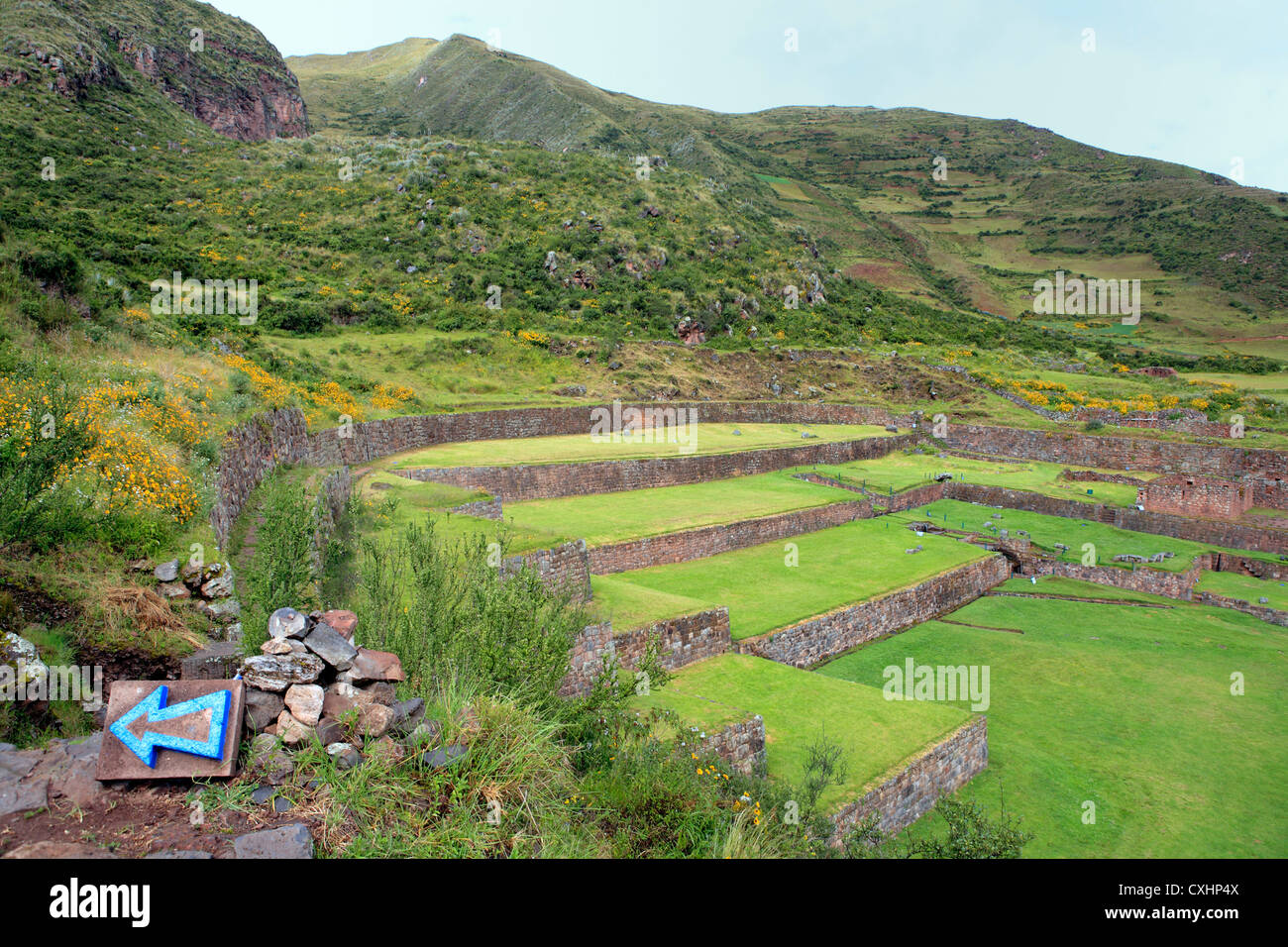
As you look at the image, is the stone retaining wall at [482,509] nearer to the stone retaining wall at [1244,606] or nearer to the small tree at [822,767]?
the small tree at [822,767]

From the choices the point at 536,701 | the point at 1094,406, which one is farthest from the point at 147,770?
the point at 1094,406

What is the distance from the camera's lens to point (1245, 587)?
61.8 feet

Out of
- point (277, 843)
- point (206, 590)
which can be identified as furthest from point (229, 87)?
point (277, 843)

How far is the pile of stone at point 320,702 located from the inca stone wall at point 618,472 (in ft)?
44.7

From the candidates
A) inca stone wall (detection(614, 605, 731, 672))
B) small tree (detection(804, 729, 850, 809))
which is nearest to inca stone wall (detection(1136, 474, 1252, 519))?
inca stone wall (detection(614, 605, 731, 672))

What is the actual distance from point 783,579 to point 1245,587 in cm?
1300

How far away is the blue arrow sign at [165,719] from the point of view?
12.6ft

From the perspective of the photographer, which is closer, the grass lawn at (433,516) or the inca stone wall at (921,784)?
the inca stone wall at (921,784)

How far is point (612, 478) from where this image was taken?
2228 centimetres

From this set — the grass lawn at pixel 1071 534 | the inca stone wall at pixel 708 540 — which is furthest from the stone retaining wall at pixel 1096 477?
the inca stone wall at pixel 708 540

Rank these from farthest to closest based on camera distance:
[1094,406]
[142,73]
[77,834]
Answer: [142,73] → [1094,406] → [77,834]
